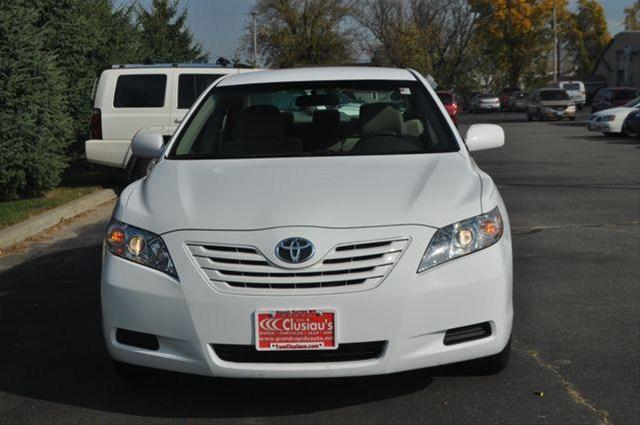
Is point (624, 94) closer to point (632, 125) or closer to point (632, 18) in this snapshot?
point (632, 125)

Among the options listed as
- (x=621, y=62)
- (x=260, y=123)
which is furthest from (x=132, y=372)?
(x=621, y=62)

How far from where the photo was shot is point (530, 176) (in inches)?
637

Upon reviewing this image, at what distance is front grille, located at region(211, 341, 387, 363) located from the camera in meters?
4.13

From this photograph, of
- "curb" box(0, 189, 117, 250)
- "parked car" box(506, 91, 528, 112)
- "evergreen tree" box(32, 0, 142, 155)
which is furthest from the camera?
"parked car" box(506, 91, 528, 112)

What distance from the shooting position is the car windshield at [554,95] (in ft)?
140

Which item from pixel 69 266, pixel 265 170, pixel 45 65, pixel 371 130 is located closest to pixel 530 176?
pixel 45 65

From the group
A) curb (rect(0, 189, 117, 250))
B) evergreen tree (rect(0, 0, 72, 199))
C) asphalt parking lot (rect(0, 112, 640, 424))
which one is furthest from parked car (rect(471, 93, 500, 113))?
asphalt parking lot (rect(0, 112, 640, 424))

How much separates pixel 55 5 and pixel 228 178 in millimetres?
11535

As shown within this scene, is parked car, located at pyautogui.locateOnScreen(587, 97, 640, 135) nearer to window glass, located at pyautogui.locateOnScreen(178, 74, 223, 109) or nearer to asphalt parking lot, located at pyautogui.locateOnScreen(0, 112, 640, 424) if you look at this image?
window glass, located at pyautogui.locateOnScreen(178, 74, 223, 109)

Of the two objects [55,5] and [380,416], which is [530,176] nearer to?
[55,5]

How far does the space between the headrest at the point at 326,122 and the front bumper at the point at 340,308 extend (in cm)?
217

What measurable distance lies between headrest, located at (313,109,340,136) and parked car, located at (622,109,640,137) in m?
22.9

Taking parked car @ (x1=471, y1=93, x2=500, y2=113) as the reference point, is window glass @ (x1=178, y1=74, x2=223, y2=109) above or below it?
below

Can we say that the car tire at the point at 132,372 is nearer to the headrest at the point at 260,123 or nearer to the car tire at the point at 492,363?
the car tire at the point at 492,363
